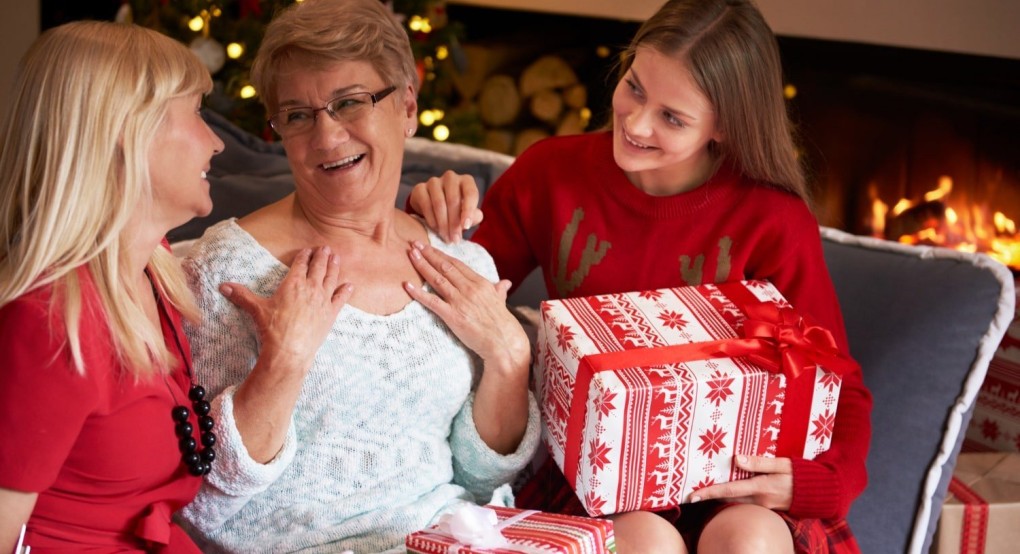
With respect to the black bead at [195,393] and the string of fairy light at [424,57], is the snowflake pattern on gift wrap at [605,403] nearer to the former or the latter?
the black bead at [195,393]

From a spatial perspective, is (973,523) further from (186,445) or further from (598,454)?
(186,445)

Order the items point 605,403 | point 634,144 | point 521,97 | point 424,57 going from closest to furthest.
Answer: point 605,403, point 634,144, point 424,57, point 521,97

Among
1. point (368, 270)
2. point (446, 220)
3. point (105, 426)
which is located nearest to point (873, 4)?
point (446, 220)

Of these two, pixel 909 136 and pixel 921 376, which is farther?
pixel 909 136

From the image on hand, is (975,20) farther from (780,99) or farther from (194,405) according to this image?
(194,405)

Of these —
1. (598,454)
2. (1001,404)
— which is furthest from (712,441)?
(1001,404)

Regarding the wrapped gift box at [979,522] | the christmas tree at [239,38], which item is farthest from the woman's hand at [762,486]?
the christmas tree at [239,38]

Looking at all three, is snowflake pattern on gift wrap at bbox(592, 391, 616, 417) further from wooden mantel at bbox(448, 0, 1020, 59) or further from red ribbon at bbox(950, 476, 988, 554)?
wooden mantel at bbox(448, 0, 1020, 59)

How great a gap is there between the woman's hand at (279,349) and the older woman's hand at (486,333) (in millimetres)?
199

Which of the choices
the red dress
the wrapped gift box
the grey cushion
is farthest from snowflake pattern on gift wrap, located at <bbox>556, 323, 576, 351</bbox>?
the wrapped gift box

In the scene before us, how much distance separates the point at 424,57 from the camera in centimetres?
395

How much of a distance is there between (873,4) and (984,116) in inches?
18.7

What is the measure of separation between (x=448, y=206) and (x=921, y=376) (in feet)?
3.26

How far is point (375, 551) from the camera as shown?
1628 mm
